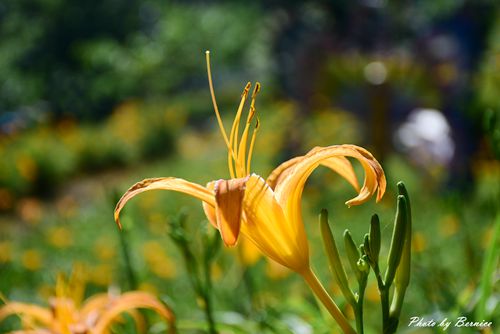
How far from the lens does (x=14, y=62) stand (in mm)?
11359

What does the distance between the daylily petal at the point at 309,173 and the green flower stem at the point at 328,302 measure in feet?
0.18

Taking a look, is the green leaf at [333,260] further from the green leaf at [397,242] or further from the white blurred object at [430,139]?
the white blurred object at [430,139]

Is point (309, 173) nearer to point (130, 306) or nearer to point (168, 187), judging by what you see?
point (168, 187)

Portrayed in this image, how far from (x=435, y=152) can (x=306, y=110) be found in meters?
1.54

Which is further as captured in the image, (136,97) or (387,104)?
(136,97)

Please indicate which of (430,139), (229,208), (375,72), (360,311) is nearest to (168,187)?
(229,208)

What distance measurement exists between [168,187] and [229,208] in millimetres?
86

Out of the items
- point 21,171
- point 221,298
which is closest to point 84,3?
point 21,171

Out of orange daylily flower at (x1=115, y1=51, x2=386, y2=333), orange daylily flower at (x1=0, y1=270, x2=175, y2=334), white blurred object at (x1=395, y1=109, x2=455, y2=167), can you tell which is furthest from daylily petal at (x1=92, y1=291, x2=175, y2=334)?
white blurred object at (x1=395, y1=109, x2=455, y2=167)

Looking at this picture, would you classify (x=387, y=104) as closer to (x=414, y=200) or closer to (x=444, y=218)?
(x=414, y=200)

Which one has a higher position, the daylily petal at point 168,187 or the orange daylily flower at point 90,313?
the daylily petal at point 168,187

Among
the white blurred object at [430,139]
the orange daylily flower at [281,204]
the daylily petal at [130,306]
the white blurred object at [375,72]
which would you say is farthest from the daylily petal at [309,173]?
the white blurred object at [375,72]

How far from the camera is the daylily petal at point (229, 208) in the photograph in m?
0.52

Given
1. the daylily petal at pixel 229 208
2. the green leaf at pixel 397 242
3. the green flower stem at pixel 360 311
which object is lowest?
the green flower stem at pixel 360 311
